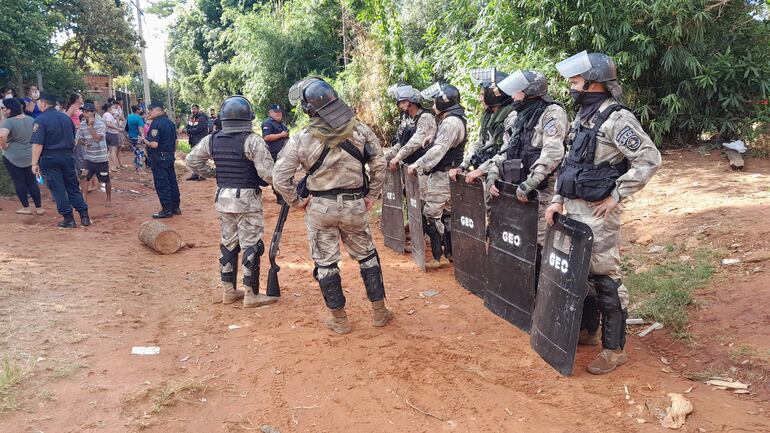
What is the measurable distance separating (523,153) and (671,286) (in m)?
1.74

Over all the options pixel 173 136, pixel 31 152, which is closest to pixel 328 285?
pixel 173 136

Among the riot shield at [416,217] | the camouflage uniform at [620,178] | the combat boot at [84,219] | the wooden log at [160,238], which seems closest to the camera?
the camouflage uniform at [620,178]

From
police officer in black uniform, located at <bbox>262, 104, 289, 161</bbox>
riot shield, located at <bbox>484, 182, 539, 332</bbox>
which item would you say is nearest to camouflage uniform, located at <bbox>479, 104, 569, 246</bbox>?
riot shield, located at <bbox>484, 182, 539, 332</bbox>

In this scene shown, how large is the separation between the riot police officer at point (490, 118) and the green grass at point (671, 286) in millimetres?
1828

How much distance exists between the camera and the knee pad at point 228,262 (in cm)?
533

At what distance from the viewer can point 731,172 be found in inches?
308

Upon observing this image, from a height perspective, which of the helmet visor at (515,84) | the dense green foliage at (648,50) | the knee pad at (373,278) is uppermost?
the dense green foliage at (648,50)

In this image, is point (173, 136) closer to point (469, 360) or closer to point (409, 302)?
point (409, 302)

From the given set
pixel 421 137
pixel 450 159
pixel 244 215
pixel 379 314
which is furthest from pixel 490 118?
pixel 244 215

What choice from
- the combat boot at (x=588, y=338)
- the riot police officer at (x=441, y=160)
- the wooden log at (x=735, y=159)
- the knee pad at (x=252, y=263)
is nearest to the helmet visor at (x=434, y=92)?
the riot police officer at (x=441, y=160)

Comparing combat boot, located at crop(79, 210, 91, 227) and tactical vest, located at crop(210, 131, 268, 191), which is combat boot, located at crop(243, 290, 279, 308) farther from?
combat boot, located at crop(79, 210, 91, 227)

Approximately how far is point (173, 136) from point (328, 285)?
579 cm

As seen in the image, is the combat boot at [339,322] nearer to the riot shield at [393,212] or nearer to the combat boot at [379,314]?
the combat boot at [379,314]

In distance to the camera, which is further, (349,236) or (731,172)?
(731,172)
